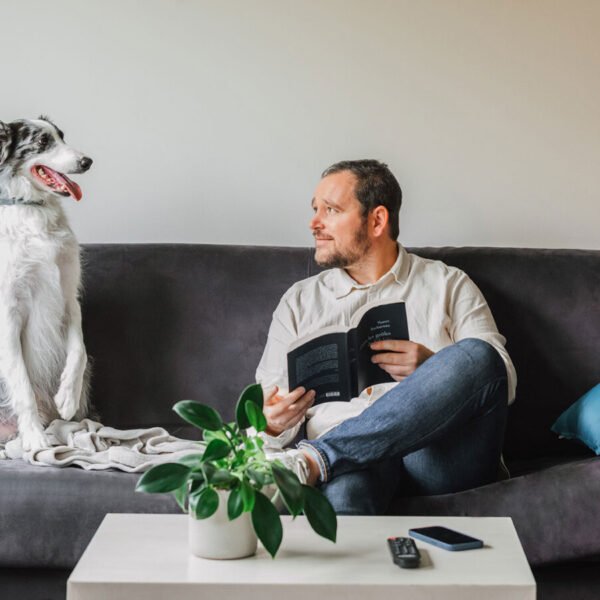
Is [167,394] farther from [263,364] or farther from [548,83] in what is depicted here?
[548,83]

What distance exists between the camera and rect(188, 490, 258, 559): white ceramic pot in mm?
1317

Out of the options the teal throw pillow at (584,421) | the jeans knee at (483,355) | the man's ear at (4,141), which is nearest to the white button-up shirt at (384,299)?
the teal throw pillow at (584,421)

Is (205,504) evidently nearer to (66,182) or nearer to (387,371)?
(387,371)

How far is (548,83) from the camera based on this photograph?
2.95 metres

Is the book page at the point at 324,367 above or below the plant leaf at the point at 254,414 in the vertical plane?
below

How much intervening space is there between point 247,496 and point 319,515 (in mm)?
116

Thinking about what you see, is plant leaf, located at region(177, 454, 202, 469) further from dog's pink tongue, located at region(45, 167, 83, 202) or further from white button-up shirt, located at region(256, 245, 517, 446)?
dog's pink tongue, located at region(45, 167, 83, 202)

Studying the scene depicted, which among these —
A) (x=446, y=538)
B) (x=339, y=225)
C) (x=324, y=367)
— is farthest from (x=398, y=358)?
Answer: (x=446, y=538)

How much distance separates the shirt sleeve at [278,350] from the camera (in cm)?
232

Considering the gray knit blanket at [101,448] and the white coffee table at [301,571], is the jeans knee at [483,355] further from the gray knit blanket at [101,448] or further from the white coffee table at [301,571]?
the gray knit blanket at [101,448]

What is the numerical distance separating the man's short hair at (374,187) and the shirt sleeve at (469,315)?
0.80 ft

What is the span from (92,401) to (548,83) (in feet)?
5.60

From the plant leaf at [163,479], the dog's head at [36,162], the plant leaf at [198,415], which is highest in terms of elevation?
the dog's head at [36,162]

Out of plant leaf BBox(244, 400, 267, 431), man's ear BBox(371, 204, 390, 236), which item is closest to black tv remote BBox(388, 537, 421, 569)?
plant leaf BBox(244, 400, 267, 431)
